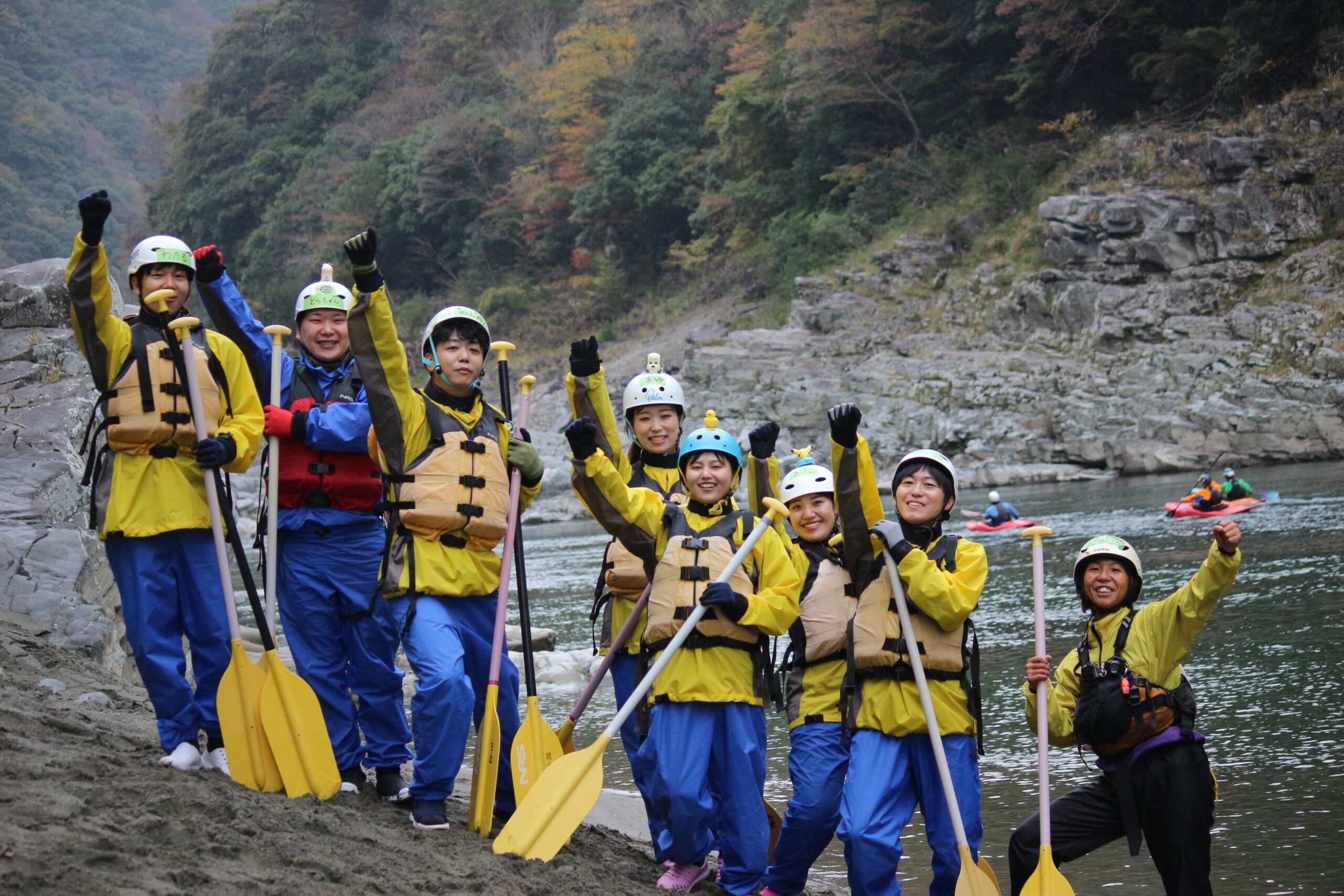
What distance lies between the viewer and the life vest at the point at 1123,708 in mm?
4246

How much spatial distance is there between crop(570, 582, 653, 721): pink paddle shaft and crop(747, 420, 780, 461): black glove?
31.1 inches

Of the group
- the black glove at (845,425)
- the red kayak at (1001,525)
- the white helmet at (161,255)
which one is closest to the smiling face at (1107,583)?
the black glove at (845,425)

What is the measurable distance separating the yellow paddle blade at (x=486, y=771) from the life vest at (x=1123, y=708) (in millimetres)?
2193

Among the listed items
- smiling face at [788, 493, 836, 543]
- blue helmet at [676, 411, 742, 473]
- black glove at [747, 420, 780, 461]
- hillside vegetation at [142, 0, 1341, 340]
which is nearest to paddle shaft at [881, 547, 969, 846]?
smiling face at [788, 493, 836, 543]

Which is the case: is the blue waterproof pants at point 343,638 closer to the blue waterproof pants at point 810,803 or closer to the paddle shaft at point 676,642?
the paddle shaft at point 676,642

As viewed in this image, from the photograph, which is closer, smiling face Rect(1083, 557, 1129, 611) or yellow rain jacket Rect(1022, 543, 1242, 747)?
yellow rain jacket Rect(1022, 543, 1242, 747)

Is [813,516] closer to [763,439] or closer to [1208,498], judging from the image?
[763,439]

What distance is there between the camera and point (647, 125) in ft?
146

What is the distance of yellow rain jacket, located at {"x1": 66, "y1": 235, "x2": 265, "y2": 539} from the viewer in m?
4.46

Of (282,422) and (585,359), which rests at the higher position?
(585,359)

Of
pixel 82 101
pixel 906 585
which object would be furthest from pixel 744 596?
pixel 82 101

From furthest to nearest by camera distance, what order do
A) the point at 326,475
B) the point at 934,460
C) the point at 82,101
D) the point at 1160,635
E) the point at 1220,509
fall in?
the point at 82,101
the point at 1220,509
the point at 326,475
the point at 934,460
the point at 1160,635

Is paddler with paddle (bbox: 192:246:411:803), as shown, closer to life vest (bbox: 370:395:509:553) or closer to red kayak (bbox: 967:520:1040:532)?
life vest (bbox: 370:395:509:553)

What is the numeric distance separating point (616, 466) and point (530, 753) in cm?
127
